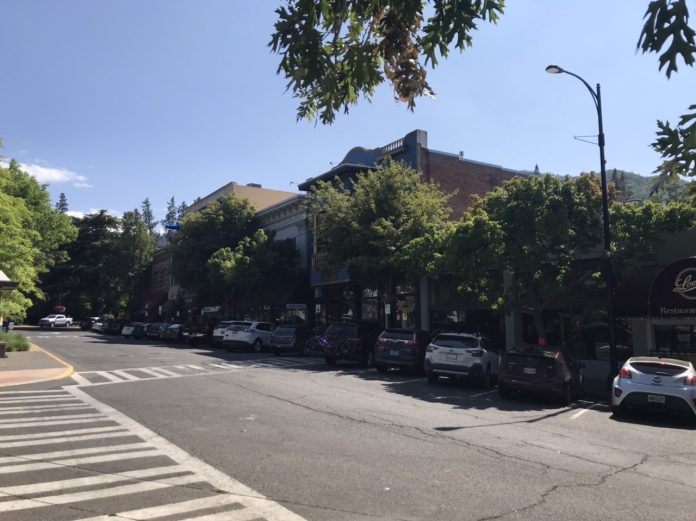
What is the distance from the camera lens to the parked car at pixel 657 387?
11406 mm

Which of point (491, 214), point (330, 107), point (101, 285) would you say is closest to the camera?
point (330, 107)

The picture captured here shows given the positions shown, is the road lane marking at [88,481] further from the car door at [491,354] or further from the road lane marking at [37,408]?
the car door at [491,354]

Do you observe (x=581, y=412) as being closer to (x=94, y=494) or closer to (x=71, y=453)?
(x=71, y=453)

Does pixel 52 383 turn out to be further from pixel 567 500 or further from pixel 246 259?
pixel 246 259

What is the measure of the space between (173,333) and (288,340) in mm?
15528

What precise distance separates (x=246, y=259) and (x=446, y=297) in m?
15.5

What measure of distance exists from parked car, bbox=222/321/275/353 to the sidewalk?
863cm

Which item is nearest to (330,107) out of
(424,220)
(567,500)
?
(567,500)

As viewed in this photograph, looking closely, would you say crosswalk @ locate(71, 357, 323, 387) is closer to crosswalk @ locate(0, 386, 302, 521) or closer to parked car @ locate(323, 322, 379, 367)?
parked car @ locate(323, 322, 379, 367)

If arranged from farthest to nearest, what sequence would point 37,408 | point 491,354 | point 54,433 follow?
point 491,354 < point 37,408 < point 54,433

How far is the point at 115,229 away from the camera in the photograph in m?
75.4

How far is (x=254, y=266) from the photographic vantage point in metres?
37.2

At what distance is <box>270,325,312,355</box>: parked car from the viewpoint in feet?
87.3

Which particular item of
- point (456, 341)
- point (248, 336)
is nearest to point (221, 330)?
point (248, 336)
